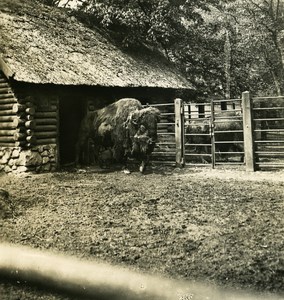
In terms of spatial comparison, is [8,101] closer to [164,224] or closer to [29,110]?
[29,110]

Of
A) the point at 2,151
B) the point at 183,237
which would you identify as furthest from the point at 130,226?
the point at 2,151

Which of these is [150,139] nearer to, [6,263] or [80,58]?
[80,58]

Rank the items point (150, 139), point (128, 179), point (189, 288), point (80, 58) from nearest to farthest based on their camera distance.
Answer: point (189, 288)
point (128, 179)
point (150, 139)
point (80, 58)

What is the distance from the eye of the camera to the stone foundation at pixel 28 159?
10.8m

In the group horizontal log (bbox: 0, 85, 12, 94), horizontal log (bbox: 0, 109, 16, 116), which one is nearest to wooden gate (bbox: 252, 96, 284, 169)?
horizontal log (bbox: 0, 109, 16, 116)

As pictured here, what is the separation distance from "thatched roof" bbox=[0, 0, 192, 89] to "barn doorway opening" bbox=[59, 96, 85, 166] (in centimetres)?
159

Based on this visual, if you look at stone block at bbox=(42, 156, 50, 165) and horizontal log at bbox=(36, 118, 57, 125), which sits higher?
Answer: horizontal log at bbox=(36, 118, 57, 125)

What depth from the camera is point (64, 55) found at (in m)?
12.7

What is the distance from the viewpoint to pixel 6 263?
13.2ft

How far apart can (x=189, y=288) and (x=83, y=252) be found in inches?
86.7

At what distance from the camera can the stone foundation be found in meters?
10.8

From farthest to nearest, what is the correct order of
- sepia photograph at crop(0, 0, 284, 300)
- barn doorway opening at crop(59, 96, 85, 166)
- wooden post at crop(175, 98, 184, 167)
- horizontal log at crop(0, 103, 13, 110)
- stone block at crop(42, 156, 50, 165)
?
barn doorway opening at crop(59, 96, 85, 166)
wooden post at crop(175, 98, 184, 167)
stone block at crop(42, 156, 50, 165)
horizontal log at crop(0, 103, 13, 110)
sepia photograph at crop(0, 0, 284, 300)

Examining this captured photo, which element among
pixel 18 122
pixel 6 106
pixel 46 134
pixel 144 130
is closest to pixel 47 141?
pixel 46 134

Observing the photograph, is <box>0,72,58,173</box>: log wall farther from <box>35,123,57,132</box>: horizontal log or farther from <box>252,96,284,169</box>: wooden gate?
<box>252,96,284,169</box>: wooden gate
